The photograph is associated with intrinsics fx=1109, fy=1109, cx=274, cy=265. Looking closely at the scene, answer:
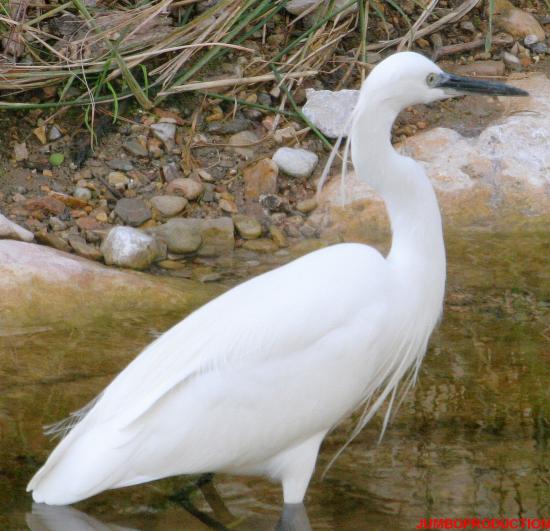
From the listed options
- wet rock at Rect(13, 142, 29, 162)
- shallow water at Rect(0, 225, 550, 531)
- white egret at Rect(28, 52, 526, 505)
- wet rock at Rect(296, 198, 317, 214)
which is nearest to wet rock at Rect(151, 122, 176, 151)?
wet rock at Rect(13, 142, 29, 162)

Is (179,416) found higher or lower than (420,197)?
lower

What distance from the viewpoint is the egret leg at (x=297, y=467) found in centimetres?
291

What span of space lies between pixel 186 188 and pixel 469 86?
1.82 metres

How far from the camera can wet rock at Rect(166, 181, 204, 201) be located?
15.2 ft

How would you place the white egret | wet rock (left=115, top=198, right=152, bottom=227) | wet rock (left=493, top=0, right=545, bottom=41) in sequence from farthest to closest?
wet rock (left=493, top=0, right=545, bottom=41) → wet rock (left=115, top=198, right=152, bottom=227) → the white egret

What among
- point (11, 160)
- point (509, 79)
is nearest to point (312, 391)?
point (11, 160)

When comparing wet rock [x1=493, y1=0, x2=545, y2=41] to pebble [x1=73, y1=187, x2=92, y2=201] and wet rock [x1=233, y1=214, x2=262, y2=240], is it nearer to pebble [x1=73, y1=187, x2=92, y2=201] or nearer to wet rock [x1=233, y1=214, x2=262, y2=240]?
wet rock [x1=233, y1=214, x2=262, y2=240]

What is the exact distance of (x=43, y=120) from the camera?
4945mm

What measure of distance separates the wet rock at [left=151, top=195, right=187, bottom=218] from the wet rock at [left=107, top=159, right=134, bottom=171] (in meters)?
0.27

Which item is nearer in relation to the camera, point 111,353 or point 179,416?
point 179,416

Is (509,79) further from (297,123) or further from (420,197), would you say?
(420,197)

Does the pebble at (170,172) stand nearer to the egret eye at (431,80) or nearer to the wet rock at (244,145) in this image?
the wet rock at (244,145)

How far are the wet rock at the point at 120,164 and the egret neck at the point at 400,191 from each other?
199 cm

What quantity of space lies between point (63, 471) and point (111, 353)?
82 centimetres
